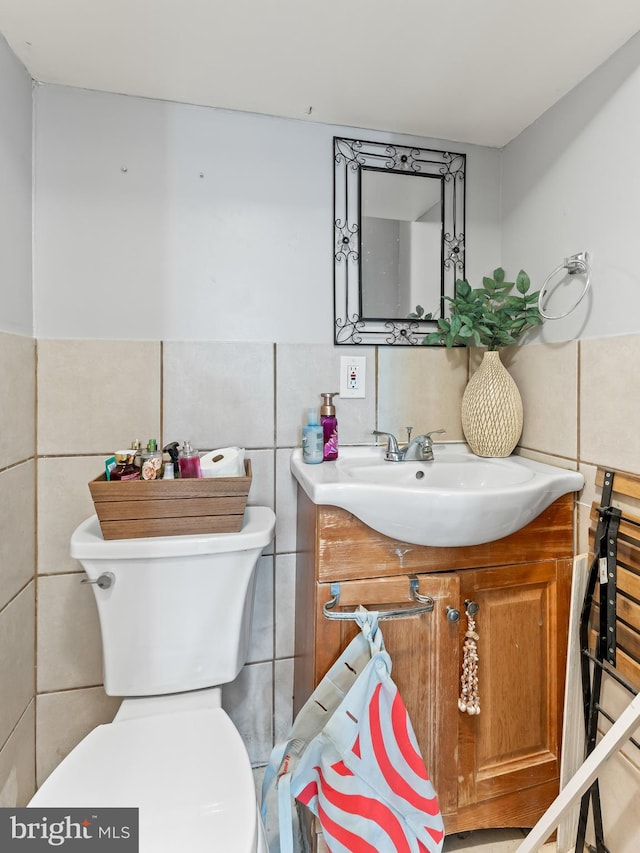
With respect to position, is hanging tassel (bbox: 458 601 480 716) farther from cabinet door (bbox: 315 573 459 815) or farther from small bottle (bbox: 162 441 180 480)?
small bottle (bbox: 162 441 180 480)

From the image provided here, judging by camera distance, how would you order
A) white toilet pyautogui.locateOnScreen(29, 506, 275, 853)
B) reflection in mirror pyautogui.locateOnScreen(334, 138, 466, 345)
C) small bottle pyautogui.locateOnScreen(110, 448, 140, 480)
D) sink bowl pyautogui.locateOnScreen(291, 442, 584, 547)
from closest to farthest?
1. white toilet pyautogui.locateOnScreen(29, 506, 275, 853)
2. sink bowl pyautogui.locateOnScreen(291, 442, 584, 547)
3. small bottle pyautogui.locateOnScreen(110, 448, 140, 480)
4. reflection in mirror pyautogui.locateOnScreen(334, 138, 466, 345)

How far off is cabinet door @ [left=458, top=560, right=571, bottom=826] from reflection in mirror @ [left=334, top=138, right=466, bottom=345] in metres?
0.76

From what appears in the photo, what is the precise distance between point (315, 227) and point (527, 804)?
65.1 inches

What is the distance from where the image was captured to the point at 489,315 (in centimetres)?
130

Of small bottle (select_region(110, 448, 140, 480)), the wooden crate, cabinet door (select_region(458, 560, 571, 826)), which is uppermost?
small bottle (select_region(110, 448, 140, 480))

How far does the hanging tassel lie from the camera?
3.45 ft

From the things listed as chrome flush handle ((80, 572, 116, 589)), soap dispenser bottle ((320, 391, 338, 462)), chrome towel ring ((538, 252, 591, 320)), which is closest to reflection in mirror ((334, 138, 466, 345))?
soap dispenser bottle ((320, 391, 338, 462))

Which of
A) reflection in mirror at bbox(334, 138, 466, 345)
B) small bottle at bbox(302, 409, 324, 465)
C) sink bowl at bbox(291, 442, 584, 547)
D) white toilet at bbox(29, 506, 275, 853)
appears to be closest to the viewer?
white toilet at bbox(29, 506, 275, 853)

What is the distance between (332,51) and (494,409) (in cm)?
100

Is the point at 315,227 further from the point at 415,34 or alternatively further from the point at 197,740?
the point at 197,740

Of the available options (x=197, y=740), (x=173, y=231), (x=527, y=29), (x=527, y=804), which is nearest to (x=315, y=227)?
(x=173, y=231)

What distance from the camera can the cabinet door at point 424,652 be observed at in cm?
101

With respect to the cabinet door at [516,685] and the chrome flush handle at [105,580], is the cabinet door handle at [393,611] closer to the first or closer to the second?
the cabinet door at [516,685]

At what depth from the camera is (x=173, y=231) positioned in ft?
4.10
